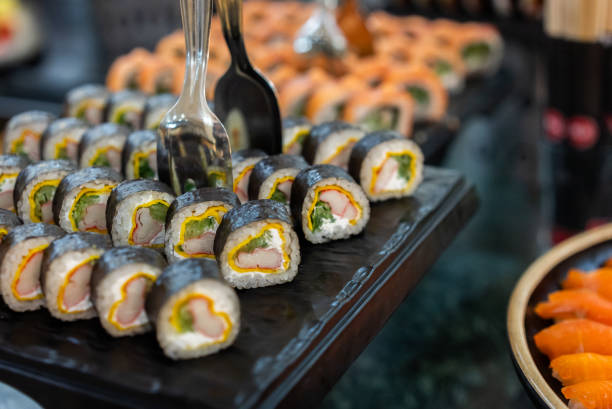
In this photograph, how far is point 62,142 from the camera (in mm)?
2025

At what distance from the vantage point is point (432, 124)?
9.19 feet

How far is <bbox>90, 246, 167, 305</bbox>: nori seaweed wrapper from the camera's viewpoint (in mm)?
1236

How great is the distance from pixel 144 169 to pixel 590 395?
124cm

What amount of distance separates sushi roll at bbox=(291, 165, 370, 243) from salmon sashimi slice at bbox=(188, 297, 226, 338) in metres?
0.45

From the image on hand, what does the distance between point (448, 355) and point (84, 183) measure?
140 cm

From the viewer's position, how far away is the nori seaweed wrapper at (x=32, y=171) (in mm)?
1633

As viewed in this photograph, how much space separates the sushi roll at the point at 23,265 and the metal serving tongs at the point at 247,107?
2.14 ft

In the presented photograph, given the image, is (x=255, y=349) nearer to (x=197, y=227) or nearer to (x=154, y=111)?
(x=197, y=227)

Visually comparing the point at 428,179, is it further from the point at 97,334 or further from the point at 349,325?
the point at 97,334

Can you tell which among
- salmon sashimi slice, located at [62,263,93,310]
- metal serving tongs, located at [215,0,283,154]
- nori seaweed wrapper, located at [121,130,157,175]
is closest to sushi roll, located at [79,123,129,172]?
nori seaweed wrapper, located at [121,130,157,175]

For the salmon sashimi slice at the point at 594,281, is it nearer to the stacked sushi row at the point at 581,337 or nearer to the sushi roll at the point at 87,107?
the stacked sushi row at the point at 581,337

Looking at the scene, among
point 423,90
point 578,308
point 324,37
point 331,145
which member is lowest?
point 578,308

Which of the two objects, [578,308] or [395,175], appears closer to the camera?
[578,308]

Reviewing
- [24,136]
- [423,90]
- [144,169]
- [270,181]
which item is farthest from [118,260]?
[423,90]
